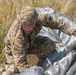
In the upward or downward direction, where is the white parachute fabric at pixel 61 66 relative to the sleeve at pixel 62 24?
downward

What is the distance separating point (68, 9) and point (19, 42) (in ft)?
5.15

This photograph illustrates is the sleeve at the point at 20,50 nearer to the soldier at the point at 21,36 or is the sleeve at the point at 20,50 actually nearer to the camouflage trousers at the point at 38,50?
the soldier at the point at 21,36

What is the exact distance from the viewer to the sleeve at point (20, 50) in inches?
158

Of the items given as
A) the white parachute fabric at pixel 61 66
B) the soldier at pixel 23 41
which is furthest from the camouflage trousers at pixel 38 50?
the white parachute fabric at pixel 61 66

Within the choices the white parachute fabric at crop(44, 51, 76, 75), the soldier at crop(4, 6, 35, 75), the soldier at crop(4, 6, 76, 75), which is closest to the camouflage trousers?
the soldier at crop(4, 6, 76, 75)

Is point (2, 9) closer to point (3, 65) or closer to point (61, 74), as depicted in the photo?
point (3, 65)

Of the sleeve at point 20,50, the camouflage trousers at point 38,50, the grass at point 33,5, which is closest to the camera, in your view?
the sleeve at point 20,50

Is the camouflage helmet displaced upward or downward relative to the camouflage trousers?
upward

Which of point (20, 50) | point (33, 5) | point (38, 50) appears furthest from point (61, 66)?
point (33, 5)

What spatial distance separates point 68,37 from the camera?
178 inches

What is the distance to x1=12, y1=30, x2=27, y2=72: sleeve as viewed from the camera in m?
4.01

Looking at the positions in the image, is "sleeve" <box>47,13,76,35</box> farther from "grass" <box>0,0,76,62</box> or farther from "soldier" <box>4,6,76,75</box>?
"grass" <box>0,0,76,62</box>

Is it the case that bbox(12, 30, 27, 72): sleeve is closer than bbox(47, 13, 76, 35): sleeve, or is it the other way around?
bbox(12, 30, 27, 72): sleeve

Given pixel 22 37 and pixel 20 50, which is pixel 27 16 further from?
pixel 20 50
